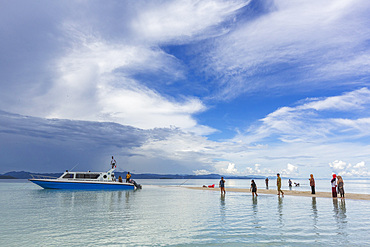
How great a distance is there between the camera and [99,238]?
10.3 metres

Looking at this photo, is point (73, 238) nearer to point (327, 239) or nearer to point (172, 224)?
point (172, 224)

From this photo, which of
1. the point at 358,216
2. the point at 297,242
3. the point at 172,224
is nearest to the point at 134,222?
the point at 172,224

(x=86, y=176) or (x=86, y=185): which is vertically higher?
(x=86, y=176)

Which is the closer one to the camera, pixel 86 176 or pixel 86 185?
pixel 86 185

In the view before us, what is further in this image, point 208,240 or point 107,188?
point 107,188

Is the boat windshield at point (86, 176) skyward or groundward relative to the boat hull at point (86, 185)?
skyward

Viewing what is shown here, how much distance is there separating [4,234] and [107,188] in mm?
34371

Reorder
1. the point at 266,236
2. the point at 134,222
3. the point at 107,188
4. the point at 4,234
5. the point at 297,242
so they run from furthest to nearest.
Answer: the point at 107,188 → the point at 134,222 → the point at 4,234 → the point at 266,236 → the point at 297,242

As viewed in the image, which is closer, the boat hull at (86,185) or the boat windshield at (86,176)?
the boat hull at (86,185)

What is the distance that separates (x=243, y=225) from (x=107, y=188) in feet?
121

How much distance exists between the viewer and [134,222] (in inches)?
543

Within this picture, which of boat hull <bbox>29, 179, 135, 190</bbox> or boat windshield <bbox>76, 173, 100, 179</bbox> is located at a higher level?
boat windshield <bbox>76, 173, 100, 179</bbox>

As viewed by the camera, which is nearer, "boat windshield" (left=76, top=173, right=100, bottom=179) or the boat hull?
the boat hull

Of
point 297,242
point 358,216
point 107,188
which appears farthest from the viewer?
point 107,188
